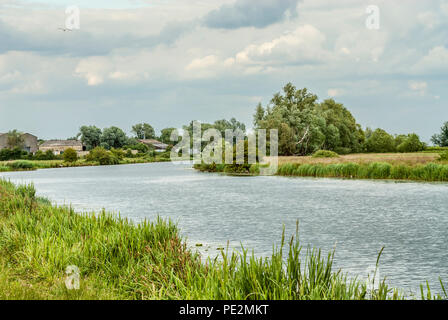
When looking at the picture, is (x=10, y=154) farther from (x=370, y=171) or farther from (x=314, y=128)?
(x=370, y=171)

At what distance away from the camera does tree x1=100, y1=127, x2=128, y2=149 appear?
308ft

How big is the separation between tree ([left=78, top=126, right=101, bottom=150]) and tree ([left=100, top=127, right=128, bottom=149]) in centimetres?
112

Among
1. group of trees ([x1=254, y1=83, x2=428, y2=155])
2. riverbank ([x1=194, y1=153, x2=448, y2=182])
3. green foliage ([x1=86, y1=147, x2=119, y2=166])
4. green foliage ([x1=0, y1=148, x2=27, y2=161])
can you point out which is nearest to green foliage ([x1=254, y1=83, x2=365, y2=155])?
group of trees ([x1=254, y1=83, x2=428, y2=155])

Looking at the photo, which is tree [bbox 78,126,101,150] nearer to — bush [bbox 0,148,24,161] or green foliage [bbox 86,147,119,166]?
green foliage [bbox 86,147,119,166]

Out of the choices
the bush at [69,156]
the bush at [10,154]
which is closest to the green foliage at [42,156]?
the bush at [10,154]

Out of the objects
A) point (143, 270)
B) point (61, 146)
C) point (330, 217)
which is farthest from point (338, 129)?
point (143, 270)

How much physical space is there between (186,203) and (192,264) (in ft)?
51.6

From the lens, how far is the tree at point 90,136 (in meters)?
90.8

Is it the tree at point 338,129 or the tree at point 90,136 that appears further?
the tree at point 90,136

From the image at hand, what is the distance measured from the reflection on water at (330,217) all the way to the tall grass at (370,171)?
1546mm

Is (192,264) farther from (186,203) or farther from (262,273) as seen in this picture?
(186,203)

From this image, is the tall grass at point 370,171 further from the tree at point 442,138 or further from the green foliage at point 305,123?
the tree at point 442,138

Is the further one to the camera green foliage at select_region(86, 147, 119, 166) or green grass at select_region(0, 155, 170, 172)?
green foliage at select_region(86, 147, 119, 166)
